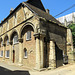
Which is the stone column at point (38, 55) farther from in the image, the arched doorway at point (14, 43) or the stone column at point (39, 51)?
the arched doorway at point (14, 43)

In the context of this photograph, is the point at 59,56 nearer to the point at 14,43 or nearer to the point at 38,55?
the point at 38,55

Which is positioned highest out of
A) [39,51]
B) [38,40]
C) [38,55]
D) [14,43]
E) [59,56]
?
[38,40]

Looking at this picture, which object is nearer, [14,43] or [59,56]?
[59,56]

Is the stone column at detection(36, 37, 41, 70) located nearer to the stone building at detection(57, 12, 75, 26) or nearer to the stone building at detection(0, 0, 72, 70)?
the stone building at detection(0, 0, 72, 70)

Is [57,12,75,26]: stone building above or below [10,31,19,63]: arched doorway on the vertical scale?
above

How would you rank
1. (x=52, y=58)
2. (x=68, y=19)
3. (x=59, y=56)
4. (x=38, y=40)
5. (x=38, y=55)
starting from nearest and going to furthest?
(x=38, y=55) → (x=38, y=40) → (x=52, y=58) → (x=59, y=56) → (x=68, y=19)

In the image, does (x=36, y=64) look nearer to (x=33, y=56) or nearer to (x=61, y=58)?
(x=33, y=56)

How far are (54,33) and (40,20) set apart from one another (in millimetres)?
3182

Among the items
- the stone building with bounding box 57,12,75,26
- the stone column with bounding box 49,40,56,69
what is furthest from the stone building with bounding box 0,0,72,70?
the stone building with bounding box 57,12,75,26

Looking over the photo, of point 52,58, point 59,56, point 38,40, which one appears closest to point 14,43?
point 38,40

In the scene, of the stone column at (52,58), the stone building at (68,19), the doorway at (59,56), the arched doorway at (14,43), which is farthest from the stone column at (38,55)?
the stone building at (68,19)

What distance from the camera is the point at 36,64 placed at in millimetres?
9180

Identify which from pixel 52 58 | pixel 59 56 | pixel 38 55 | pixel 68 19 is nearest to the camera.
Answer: pixel 38 55

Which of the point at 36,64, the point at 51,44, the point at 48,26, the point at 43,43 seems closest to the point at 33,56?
the point at 36,64
